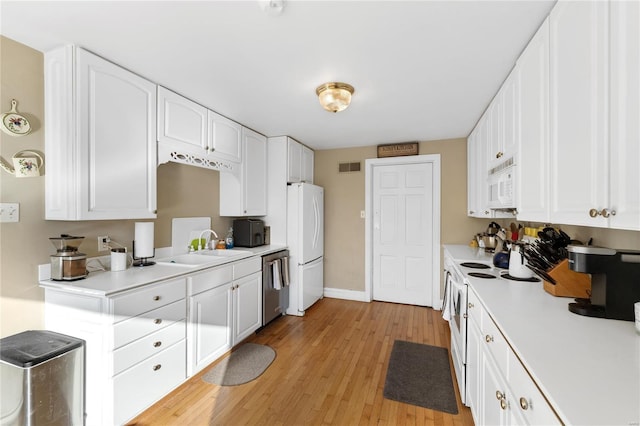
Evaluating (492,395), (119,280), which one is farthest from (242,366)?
(492,395)

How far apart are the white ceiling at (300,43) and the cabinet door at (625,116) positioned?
624mm

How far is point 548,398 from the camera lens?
0.75 metres

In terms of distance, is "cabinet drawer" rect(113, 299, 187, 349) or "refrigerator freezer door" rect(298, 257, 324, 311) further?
"refrigerator freezer door" rect(298, 257, 324, 311)

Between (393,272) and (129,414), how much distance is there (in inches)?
135

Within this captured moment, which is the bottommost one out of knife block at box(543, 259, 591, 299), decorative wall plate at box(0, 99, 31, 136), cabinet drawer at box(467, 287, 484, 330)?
cabinet drawer at box(467, 287, 484, 330)

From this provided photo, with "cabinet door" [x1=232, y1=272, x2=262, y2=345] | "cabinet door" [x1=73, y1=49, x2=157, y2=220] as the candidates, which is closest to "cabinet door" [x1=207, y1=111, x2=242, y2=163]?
"cabinet door" [x1=73, y1=49, x2=157, y2=220]

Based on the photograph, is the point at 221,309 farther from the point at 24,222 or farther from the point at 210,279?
the point at 24,222

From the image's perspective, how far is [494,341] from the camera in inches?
50.3

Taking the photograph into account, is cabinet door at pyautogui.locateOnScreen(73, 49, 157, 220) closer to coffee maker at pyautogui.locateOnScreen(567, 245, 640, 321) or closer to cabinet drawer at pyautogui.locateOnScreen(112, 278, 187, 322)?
cabinet drawer at pyautogui.locateOnScreen(112, 278, 187, 322)

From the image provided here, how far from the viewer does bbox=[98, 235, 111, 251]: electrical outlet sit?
2.14 meters

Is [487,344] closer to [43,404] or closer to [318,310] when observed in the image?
[43,404]

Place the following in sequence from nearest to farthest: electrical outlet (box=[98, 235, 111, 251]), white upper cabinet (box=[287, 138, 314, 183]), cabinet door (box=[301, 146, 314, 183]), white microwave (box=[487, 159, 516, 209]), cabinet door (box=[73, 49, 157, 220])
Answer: cabinet door (box=[73, 49, 157, 220]) → white microwave (box=[487, 159, 516, 209]) → electrical outlet (box=[98, 235, 111, 251]) → white upper cabinet (box=[287, 138, 314, 183]) → cabinet door (box=[301, 146, 314, 183])

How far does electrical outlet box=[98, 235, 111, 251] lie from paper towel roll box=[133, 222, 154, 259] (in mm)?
191

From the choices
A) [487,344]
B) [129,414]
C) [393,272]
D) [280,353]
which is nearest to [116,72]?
[129,414]
